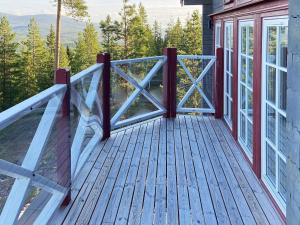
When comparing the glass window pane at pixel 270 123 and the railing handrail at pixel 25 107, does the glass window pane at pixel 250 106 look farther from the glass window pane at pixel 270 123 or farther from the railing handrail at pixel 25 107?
the railing handrail at pixel 25 107

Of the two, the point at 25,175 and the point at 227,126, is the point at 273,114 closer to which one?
the point at 25,175

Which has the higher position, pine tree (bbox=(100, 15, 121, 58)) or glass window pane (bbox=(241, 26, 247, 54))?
pine tree (bbox=(100, 15, 121, 58))

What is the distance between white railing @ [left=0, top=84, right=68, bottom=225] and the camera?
6.75ft

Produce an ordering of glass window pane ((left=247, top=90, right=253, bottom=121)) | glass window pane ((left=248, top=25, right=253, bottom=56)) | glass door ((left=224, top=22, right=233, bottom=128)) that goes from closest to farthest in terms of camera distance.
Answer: glass window pane ((left=248, top=25, right=253, bottom=56))
glass window pane ((left=247, top=90, right=253, bottom=121))
glass door ((left=224, top=22, right=233, bottom=128))

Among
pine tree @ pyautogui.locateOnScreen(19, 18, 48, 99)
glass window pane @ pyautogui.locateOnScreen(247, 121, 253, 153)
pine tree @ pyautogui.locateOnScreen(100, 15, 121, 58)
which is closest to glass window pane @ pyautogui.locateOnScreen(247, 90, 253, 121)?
glass window pane @ pyautogui.locateOnScreen(247, 121, 253, 153)

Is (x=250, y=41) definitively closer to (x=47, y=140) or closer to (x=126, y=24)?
(x=47, y=140)

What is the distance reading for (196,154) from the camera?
4770 millimetres

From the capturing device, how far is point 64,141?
3244mm

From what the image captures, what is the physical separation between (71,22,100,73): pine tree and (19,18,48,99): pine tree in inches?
121

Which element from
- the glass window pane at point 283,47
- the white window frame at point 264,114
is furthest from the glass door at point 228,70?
the glass window pane at point 283,47

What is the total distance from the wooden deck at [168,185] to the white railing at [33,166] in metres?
0.26

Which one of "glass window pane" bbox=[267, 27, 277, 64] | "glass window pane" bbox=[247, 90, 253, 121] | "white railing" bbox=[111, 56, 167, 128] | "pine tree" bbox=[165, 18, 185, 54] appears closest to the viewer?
"glass window pane" bbox=[267, 27, 277, 64]

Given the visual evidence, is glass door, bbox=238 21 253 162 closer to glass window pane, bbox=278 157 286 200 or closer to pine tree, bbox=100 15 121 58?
glass window pane, bbox=278 157 286 200

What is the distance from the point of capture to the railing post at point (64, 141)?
10.2 ft
